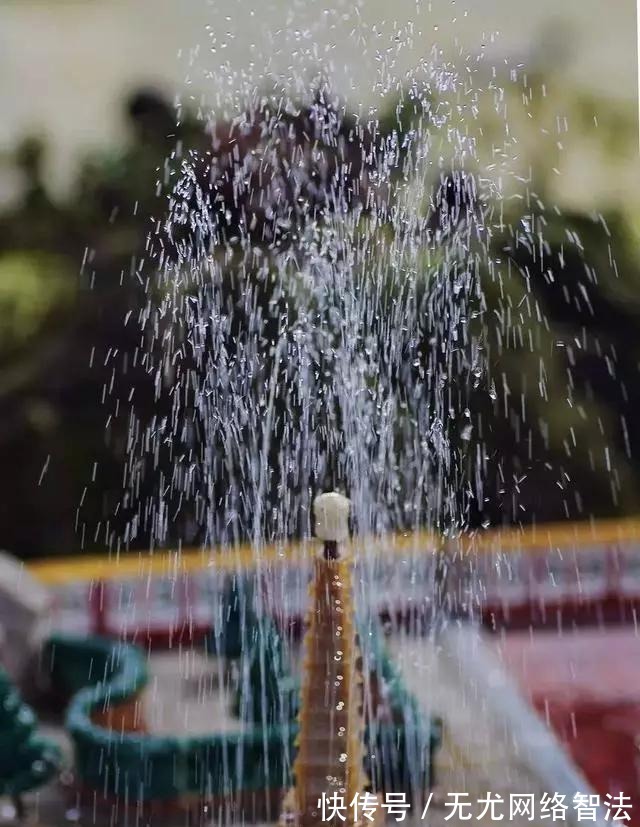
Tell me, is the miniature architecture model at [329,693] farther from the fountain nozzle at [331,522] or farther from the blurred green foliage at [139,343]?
the blurred green foliage at [139,343]

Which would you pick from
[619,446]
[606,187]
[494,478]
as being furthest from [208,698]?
[606,187]

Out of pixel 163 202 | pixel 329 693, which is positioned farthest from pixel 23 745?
pixel 163 202

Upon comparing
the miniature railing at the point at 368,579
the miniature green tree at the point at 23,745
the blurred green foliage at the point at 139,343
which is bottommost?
the miniature green tree at the point at 23,745

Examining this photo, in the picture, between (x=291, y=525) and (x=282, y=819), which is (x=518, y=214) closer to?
(x=291, y=525)

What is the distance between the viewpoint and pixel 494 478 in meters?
1.36

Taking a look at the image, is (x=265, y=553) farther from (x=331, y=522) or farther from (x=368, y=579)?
(x=331, y=522)

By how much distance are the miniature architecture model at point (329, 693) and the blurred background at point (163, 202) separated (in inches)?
14.7

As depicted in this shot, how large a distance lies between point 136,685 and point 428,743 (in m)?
0.47

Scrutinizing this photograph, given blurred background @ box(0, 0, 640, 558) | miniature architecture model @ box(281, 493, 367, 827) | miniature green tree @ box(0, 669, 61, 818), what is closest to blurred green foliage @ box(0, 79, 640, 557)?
blurred background @ box(0, 0, 640, 558)

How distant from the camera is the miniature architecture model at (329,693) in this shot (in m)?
1.04

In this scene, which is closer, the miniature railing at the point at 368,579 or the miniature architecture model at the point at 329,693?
the miniature architecture model at the point at 329,693

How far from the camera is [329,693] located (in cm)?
105

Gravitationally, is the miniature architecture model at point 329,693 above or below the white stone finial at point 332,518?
below

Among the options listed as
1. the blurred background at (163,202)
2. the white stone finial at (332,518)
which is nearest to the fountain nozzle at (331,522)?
the white stone finial at (332,518)
